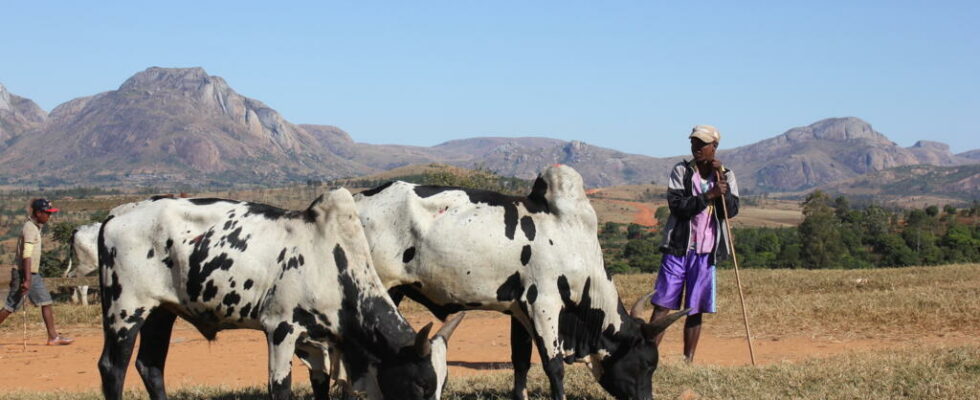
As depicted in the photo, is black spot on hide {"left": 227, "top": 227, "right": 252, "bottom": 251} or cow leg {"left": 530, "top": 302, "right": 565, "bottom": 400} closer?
black spot on hide {"left": 227, "top": 227, "right": 252, "bottom": 251}

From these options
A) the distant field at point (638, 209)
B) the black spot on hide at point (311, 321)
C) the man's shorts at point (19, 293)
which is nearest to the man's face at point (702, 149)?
the black spot on hide at point (311, 321)

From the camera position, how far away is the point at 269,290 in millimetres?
7004

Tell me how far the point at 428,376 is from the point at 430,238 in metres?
1.73

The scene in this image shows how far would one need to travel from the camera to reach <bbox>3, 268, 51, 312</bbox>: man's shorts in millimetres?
12250

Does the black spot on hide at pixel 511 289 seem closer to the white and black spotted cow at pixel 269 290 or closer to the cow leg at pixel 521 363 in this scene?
the cow leg at pixel 521 363

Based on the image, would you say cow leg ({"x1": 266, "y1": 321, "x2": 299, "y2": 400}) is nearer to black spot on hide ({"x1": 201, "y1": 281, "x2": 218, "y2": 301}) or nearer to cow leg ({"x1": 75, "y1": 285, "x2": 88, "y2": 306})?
black spot on hide ({"x1": 201, "y1": 281, "x2": 218, "y2": 301})

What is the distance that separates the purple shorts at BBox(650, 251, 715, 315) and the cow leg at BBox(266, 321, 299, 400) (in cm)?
365

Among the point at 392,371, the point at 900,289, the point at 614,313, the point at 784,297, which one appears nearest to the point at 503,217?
the point at 614,313

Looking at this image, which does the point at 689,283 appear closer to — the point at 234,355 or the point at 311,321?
the point at 311,321

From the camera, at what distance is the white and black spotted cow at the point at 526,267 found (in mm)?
7926

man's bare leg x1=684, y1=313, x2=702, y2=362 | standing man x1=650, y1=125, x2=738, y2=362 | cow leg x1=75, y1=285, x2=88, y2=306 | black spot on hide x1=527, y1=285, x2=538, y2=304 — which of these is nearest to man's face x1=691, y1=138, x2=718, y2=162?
standing man x1=650, y1=125, x2=738, y2=362

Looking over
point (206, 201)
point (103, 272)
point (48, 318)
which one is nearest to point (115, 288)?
point (103, 272)

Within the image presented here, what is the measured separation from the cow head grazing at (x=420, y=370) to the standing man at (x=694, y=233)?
9.95 ft

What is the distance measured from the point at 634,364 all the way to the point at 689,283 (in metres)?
1.37
